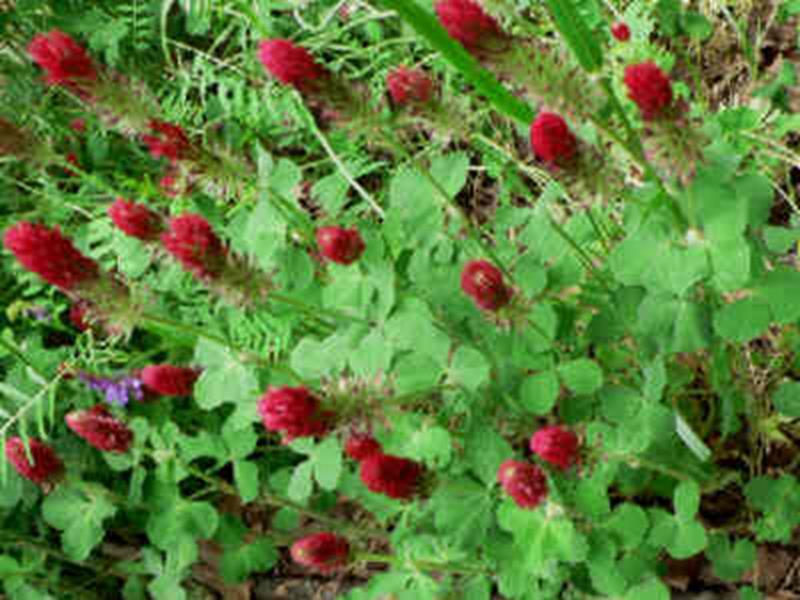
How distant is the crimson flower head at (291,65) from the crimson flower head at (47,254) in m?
0.44

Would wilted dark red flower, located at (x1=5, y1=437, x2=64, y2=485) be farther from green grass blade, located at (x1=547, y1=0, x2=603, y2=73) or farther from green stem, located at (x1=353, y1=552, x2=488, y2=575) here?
green grass blade, located at (x1=547, y1=0, x2=603, y2=73)

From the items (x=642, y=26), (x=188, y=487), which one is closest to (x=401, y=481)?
(x=188, y=487)

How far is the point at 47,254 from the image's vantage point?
5.05 ft

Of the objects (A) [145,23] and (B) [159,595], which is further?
(A) [145,23]

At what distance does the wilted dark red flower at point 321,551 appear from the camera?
5.78 ft

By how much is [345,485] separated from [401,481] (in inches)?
16.0

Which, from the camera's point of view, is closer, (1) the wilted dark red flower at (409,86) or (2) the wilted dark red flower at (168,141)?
(1) the wilted dark red flower at (409,86)

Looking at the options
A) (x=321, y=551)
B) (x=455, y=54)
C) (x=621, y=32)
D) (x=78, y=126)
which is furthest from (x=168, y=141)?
(x=78, y=126)

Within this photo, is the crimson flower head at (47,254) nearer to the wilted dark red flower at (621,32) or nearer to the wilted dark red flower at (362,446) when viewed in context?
the wilted dark red flower at (362,446)

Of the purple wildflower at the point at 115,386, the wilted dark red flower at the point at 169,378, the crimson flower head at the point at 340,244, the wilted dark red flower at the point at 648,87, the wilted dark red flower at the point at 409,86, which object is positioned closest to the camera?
the wilted dark red flower at the point at 648,87

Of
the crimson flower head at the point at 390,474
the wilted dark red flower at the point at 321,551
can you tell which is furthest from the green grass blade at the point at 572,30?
the wilted dark red flower at the point at 321,551

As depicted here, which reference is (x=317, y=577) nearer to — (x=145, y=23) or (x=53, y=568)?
(x=53, y=568)

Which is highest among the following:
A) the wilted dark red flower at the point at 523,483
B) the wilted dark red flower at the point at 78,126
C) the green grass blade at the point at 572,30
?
the green grass blade at the point at 572,30

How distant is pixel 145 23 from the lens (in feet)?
9.31
